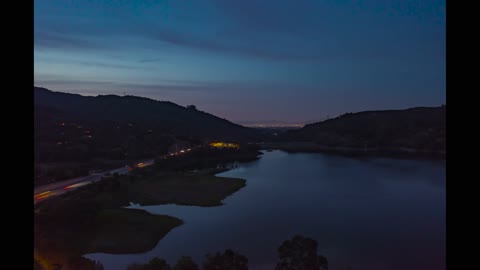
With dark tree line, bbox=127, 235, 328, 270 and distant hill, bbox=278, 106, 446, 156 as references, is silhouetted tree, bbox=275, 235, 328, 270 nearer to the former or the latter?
dark tree line, bbox=127, 235, 328, 270

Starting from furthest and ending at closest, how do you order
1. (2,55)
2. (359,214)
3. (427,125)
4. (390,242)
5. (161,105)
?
(161,105)
(427,125)
(359,214)
(390,242)
(2,55)

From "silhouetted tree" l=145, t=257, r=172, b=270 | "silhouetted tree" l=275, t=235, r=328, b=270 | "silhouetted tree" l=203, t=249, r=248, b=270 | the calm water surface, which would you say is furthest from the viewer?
the calm water surface

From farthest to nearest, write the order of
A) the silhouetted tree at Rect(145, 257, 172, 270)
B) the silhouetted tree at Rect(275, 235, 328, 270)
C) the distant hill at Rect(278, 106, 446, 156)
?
the distant hill at Rect(278, 106, 446, 156)
the silhouetted tree at Rect(275, 235, 328, 270)
the silhouetted tree at Rect(145, 257, 172, 270)

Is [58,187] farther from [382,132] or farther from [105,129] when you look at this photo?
[382,132]

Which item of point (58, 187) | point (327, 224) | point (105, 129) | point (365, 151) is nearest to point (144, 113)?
point (105, 129)

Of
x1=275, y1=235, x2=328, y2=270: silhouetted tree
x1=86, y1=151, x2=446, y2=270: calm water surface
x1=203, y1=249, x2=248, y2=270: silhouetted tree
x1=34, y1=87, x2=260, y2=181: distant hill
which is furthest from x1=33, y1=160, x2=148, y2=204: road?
x1=275, y1=235, x2=328, y2=270: silhouetted tree

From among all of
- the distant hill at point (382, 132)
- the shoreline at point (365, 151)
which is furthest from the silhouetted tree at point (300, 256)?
the distant hill at point (382, 132)
